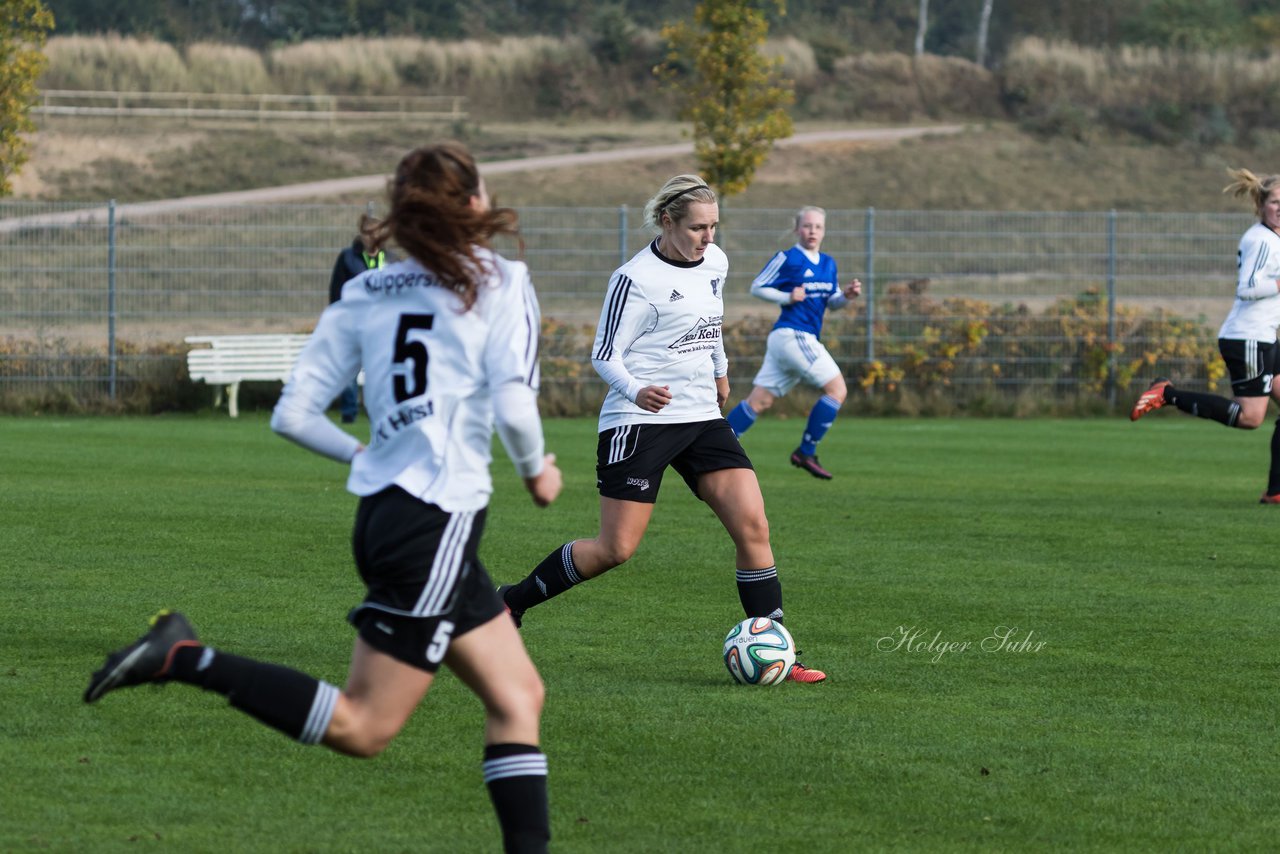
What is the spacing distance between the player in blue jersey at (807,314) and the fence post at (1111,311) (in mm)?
9436

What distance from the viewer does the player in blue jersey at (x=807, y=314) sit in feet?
46.8

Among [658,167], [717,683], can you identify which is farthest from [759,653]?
[658,167]

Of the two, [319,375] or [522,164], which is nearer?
[319,375]

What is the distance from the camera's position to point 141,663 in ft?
13.8

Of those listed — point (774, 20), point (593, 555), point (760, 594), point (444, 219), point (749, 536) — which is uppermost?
point (444, 219)

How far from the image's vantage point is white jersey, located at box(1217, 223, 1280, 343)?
1210 cm

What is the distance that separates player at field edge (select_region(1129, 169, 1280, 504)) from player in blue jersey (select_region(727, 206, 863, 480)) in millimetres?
2703

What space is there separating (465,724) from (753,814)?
54.5 inches

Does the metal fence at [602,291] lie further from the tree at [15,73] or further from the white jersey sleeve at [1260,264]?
the white jersey sleeve at [1260,264]

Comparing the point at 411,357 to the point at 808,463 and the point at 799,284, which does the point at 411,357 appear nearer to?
the point at 808,463

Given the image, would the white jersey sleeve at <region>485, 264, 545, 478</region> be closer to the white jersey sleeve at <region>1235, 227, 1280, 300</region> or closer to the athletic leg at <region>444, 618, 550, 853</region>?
the athletic leg at <region>444, 618, 550, 853</region>

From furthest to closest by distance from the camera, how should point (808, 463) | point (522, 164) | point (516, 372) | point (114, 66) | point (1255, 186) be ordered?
point (114, 66) → point (522, 164) → point (808, 463) → point (1255, 186) → point (516, 372)

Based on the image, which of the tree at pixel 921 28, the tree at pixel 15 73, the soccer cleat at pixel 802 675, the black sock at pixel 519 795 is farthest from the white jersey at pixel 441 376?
the tree at pixel 921 28

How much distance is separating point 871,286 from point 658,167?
881 inches
